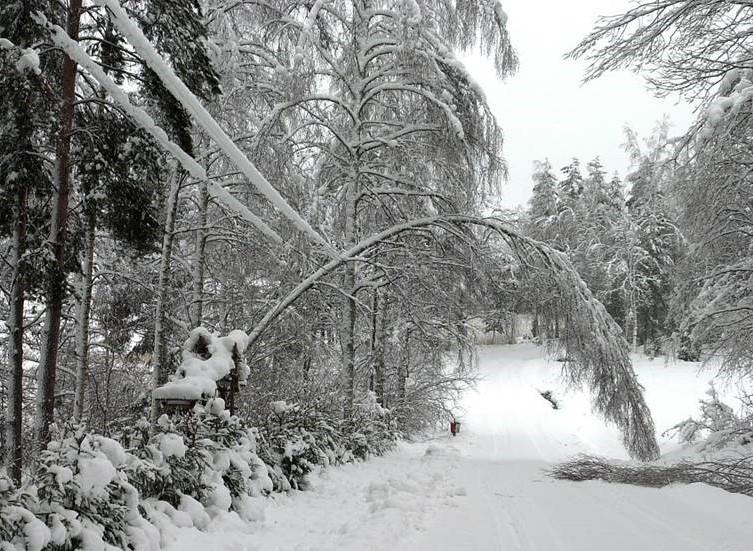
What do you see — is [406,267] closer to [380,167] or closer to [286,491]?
[380,167]

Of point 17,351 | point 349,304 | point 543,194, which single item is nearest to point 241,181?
point 349,304

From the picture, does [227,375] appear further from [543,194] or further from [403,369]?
[543,194]

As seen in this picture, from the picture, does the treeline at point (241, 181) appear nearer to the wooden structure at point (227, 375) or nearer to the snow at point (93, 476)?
the wooden structure at point (227, 375)

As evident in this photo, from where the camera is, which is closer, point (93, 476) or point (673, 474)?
point (93, 476)

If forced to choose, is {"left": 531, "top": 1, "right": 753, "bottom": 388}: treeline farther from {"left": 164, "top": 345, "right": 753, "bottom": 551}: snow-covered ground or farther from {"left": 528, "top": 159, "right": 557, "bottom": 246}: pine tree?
{"left": 528, "top": 159, "right": 557, "bottom": 246}: pine tree

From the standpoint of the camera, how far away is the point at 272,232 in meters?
2.31

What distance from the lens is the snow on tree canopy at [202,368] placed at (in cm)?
528

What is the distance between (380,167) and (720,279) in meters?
6.74

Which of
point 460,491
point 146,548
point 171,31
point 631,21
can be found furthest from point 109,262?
point 631,21

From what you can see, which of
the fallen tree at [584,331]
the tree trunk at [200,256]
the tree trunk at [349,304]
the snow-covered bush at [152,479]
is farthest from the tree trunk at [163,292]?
the tree trunk at [349,304]

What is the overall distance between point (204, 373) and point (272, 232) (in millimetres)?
3775

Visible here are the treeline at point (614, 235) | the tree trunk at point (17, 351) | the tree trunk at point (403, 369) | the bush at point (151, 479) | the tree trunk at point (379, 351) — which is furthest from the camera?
the treeline at point (614, 235)

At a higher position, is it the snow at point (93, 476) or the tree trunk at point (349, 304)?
the tree trunk at point (349, 304)

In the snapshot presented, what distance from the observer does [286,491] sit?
579cm
